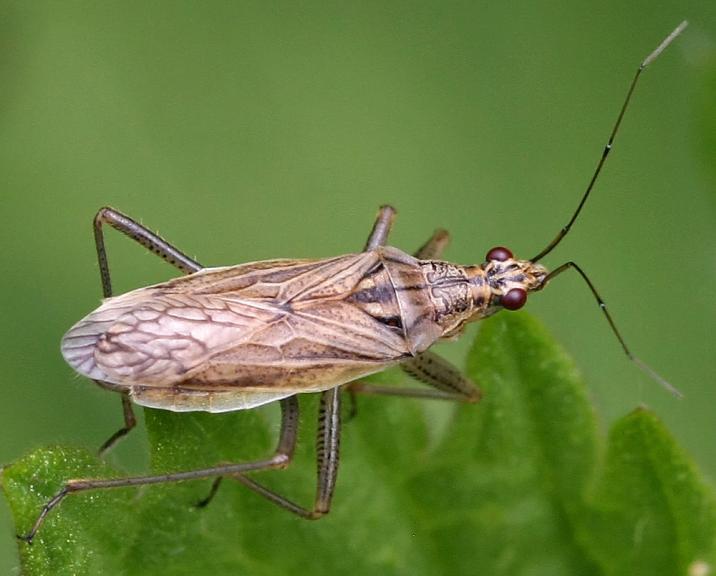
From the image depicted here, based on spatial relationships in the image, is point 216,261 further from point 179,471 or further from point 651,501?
point 651,501

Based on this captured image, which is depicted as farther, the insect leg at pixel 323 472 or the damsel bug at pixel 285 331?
the damsel bug at pixel 285 331

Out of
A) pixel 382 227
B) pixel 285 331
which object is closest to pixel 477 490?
pixel 285 331

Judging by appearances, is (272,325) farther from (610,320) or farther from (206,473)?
(610,320)

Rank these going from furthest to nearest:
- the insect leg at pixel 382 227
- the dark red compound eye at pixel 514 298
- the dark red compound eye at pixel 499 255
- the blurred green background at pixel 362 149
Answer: the blurred green background at pixel 362 149, the insect leg at pixel 382 227, the dark red compound eye at pixel 499 255, the dark red compound eye at pixel 514 298

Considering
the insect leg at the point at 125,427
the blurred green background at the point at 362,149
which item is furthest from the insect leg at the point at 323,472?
the blurred green background at the point at 362,149

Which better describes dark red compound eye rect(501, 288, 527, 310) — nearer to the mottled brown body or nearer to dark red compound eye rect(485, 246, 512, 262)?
the mottled brown body

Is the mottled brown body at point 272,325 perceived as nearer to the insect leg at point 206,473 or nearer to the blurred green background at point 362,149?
the insect leg at point 206,473
